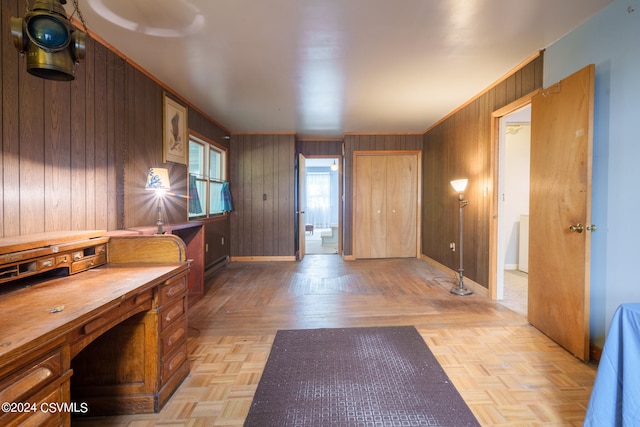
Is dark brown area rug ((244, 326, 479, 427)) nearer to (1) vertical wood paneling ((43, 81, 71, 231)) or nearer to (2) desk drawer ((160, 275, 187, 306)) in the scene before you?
(2) desk drawer ((160, 275, 187, 306))

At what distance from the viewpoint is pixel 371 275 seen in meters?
4.39

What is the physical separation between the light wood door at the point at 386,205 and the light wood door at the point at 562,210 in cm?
311

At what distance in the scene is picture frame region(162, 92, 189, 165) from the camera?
3258 mm

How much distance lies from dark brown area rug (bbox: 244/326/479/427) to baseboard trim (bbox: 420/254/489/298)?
1571mm

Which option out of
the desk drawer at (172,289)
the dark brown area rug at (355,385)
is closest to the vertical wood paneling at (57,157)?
the desk drawer at (172,289)

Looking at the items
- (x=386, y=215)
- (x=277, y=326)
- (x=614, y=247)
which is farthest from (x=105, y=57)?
(x=386, y=215)

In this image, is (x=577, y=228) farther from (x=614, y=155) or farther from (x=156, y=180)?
(x=156, y=180)

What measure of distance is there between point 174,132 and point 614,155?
161 inches

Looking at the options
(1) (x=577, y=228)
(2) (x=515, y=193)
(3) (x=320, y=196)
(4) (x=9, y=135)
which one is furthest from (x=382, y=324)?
(3) (x=320, y=196)

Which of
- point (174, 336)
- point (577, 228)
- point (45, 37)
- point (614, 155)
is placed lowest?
point (174, 336)

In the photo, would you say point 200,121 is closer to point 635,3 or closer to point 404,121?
point 404,121

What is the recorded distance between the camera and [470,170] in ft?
12.4

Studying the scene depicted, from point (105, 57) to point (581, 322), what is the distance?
4.18 meters

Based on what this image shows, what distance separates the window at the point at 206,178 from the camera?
4.05 m
